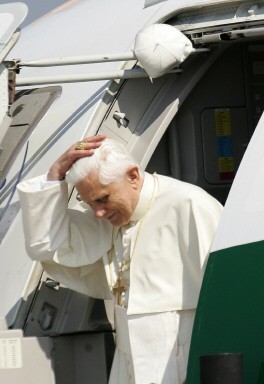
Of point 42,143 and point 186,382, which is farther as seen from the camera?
point 42,143

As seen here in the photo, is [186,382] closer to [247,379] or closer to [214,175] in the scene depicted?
[247,379]

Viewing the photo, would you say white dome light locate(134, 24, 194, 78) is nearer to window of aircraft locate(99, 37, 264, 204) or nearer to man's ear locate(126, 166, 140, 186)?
window of aircraft locate(99, 37, 264, 204)

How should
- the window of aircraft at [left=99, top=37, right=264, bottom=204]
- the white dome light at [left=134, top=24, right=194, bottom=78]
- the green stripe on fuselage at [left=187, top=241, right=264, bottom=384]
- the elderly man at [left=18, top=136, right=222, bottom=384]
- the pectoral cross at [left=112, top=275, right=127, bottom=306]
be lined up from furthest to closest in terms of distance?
the window of aircraft at [left=99, top=37, right=264, bottom=204]
the white dome light at [left=134, top=24, right=194, bottom=78]
the pectoral cross at [left=112, top=275, right=127, bottom=306]
the elderly man at [left=18, top=136, right=222, bottom=384]
the green stripe on fuselage at [left=187, top=241, right=264, bottom=384]

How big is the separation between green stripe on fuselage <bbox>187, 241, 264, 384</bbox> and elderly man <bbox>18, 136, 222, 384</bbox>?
0.19m

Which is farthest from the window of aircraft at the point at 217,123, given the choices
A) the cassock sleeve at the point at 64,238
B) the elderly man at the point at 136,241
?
the elderly man at the point at 136,241

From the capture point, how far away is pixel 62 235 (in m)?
5.37

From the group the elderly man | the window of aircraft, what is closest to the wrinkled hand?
the elderly man

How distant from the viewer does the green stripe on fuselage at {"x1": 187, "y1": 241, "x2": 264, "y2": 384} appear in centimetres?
466

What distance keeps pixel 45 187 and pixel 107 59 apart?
828 millimetres

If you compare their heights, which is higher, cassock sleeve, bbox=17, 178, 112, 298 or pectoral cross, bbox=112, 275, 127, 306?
cassock sleeve, bbox=17, 178, 112, 298

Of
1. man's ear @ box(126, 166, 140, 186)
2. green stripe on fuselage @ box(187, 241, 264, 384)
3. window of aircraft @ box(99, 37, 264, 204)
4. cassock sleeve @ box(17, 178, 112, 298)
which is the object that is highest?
window of aircraft @ box(99, 37, 264, 204)

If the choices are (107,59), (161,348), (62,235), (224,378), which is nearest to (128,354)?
(161,348)

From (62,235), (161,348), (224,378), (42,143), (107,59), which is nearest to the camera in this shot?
(224,378)

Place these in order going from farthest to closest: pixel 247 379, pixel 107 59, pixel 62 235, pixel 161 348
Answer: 1. pixel 107 59
2. pixel 62 235
3. pixel 161 348
4. pixel 247 379
